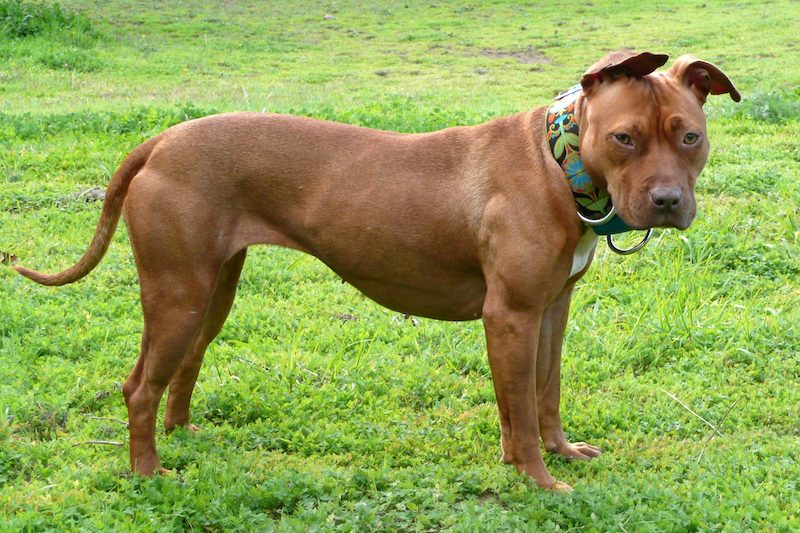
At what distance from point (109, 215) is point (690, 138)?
8.47ft

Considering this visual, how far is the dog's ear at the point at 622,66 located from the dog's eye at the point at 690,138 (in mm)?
295

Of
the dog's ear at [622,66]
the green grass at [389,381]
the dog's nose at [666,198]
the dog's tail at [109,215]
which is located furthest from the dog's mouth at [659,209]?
the dog's tail at [109,215]

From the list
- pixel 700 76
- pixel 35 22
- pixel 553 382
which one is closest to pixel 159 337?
pixel 553 382

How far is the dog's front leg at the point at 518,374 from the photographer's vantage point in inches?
163

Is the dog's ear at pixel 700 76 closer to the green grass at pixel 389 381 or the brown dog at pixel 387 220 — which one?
the brown dog at pixel 387 220

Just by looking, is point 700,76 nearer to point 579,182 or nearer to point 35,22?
point 579,182

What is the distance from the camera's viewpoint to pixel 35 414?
4.79 meters

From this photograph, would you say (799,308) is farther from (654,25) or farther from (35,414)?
(654,25)

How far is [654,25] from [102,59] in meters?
9.76

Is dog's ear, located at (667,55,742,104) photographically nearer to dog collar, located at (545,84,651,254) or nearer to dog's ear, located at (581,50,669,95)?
dog's ear, located at (581,50,669,95)

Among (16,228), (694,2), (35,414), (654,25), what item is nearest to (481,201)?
(35,414)

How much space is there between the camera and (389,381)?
17.6ft

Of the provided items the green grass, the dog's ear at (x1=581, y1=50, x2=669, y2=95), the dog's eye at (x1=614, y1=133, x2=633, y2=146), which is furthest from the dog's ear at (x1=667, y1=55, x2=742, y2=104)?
the green grass

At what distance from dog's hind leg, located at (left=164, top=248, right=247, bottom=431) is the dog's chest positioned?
61.4 inches
